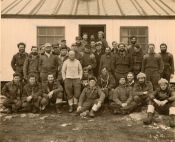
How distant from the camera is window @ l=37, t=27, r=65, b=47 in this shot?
41.7ft

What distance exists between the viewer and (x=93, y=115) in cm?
894

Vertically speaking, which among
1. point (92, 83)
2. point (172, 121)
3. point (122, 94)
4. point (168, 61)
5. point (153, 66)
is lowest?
point (172, 121)

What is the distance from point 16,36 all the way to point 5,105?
13.0 ft

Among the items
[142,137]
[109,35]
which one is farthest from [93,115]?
[109,35]

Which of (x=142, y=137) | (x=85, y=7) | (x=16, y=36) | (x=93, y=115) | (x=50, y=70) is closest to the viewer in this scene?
(x=142, y=137)

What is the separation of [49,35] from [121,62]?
367 cm

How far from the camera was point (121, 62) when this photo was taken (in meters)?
9.74

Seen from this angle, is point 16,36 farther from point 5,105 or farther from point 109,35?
point 5,105

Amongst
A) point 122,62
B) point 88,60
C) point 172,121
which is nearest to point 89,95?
point 88,60

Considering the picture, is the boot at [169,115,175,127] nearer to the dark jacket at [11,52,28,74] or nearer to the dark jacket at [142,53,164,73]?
the dark jacket at [142,53,164,73]

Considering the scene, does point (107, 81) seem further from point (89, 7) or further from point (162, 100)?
point (89, 7)

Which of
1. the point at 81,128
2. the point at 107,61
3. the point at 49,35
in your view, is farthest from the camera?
the point at 49,35

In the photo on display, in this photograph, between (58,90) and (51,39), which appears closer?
(58,90)

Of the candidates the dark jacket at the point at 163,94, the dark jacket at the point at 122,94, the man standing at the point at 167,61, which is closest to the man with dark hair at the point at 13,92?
the dark jacket at the point at 122,94
